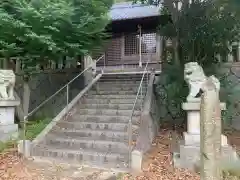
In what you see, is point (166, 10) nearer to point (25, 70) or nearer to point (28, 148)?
point (25, 70)

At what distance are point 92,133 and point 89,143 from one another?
550 millimetres

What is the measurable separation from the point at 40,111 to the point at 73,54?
3.18 metres

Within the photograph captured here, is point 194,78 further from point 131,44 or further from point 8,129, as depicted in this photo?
point 131,44

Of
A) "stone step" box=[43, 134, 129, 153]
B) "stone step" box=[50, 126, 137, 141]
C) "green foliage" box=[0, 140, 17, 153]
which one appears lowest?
"green foliage" box=[0, 140, 17, 153]

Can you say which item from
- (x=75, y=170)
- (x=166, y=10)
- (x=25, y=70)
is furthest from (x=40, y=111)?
(x=166, y=10)

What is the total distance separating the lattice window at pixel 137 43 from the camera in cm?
1519

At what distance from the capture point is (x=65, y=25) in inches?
344

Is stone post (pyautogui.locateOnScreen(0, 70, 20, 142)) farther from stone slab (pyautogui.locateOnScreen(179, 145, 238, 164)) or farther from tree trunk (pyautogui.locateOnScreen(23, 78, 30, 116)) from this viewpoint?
stone slab (pyautogui.locateOnScreen(179, 145, 238, 164))

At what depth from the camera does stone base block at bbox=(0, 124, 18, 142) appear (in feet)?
28.7

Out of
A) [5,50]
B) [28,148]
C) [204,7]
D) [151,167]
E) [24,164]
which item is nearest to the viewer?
[151,167]

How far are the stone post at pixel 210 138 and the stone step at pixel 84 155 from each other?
13.9 ft

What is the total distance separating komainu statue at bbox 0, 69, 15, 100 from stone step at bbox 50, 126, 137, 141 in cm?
167


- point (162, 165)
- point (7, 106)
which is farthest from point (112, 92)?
point (162, 165)

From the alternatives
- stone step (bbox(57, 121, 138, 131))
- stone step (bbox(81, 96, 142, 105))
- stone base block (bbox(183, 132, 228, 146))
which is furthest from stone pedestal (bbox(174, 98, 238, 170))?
stone step (bbox(81, 96, 142, 105))
